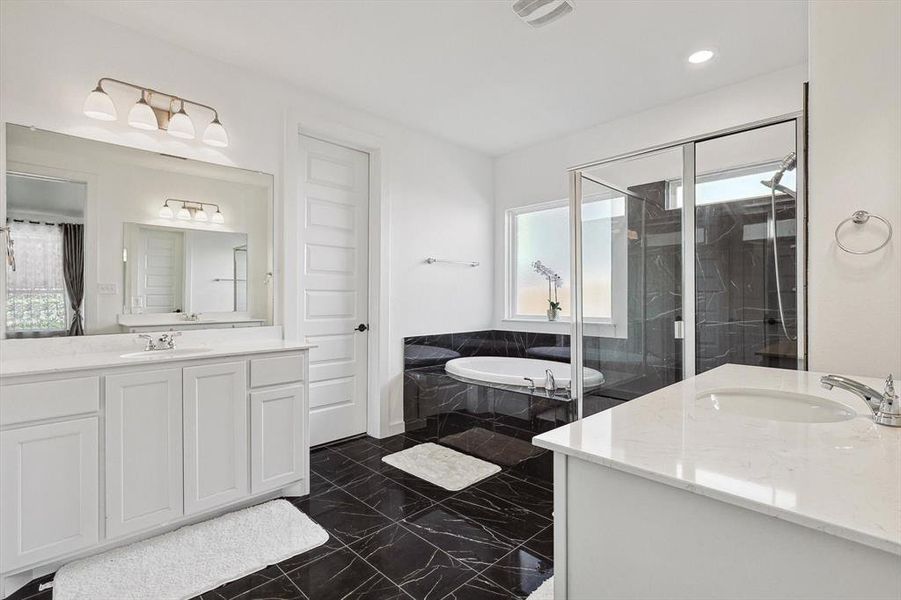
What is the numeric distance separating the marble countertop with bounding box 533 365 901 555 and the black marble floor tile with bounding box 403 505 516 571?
1.23 m

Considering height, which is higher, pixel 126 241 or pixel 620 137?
pixel 620 137

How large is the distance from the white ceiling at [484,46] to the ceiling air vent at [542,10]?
0.10m

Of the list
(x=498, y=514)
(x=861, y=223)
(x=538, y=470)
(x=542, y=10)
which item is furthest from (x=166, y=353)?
(x=861, y=223)

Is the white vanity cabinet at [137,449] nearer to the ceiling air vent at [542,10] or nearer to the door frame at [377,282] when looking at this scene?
the door frame at [377,282]

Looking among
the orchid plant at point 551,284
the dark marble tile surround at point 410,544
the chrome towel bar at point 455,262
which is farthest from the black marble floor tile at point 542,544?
the chrome towel bar at point 455,262

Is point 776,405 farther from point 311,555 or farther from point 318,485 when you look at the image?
point 318,485

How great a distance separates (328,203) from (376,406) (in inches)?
65.8

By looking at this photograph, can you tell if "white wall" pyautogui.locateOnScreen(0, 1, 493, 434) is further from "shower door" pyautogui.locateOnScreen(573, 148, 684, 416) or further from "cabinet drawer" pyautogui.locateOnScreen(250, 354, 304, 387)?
"shower door" pyautogui.locateOnScreen(573, 148, 684, 416)

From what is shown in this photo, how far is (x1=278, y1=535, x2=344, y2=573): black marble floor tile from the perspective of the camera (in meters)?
1.95

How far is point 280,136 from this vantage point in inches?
120

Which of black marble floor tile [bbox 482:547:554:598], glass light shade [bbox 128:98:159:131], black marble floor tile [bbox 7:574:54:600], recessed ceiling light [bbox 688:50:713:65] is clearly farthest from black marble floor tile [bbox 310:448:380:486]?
recessed ceiling light [bbox 688:50:713:65]

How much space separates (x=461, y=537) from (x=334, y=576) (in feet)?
2.04

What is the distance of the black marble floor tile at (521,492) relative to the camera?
250 cm

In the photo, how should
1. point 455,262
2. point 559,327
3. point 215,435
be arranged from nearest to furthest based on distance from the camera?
point 215,435, point 559,327, point 455,262
